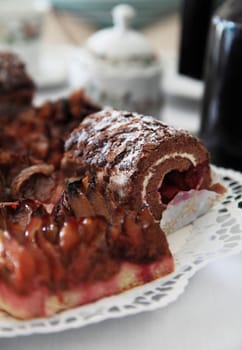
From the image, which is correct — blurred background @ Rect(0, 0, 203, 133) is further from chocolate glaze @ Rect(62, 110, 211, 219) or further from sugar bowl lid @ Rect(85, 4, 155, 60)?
chocolate glaze @ Rect(62, 110, 211, 219)

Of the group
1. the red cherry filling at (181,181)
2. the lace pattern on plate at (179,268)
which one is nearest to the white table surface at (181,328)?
the lace pattern on plate at (179,268)

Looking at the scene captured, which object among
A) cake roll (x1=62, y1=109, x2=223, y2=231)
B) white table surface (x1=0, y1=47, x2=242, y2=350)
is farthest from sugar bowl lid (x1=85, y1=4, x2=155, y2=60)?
white table surface (x1=0, y1=47, x2=242, y2=350)

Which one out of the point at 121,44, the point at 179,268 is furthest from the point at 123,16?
the point at 179,268

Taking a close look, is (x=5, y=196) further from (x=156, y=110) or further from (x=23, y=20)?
(x=23, y=20)

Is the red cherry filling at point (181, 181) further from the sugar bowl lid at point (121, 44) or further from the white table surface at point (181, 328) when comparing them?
the sugar bowl lid at point (121, 44)

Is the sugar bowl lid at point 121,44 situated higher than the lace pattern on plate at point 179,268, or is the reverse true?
the sugar bowl lid at point 121,44

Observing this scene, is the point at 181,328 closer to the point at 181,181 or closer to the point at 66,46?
the point at 181,181
